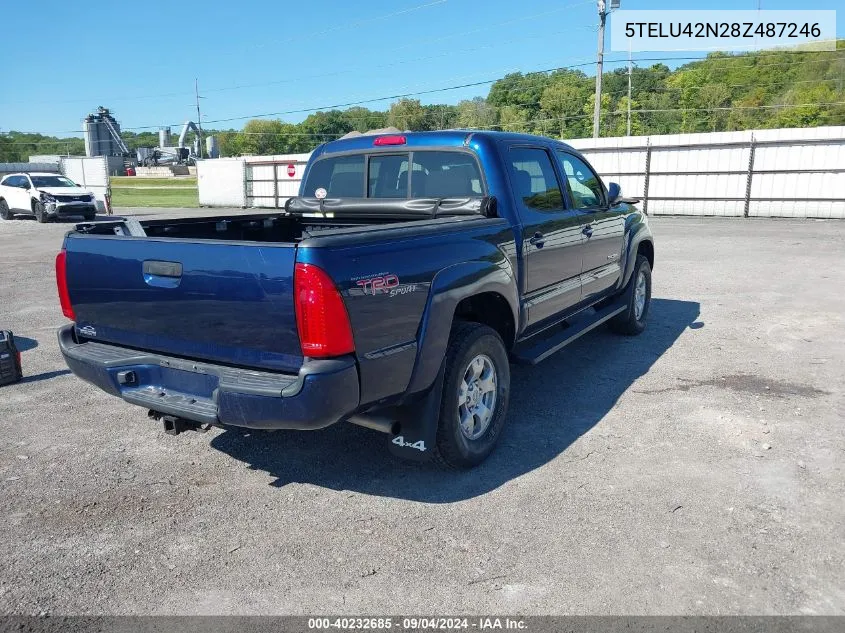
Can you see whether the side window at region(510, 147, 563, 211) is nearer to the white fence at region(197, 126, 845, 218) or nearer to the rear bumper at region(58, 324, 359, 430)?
the rear bumper at region(58, 324, 359, 430)

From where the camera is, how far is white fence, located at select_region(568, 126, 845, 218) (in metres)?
19.9

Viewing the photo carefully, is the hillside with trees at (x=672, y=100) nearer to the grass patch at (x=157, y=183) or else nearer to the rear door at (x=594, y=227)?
the grass patch at (x=157, y=183)

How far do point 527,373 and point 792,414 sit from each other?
202 cm

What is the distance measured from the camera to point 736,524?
321cm

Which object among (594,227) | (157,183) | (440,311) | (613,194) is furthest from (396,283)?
(157,183)

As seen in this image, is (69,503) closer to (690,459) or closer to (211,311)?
(211,311)

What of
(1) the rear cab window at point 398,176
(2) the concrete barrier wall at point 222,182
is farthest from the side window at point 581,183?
(2) the concrete barrier wall at point 222,182

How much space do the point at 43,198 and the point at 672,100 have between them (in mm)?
77238

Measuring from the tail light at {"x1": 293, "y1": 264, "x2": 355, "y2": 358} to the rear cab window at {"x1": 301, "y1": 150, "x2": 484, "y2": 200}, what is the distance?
1754 millimetres

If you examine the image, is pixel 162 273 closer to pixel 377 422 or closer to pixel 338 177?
pixel 377 422

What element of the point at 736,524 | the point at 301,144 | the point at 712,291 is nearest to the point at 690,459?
the point at 736,524

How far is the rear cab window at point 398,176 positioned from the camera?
14.4 feet

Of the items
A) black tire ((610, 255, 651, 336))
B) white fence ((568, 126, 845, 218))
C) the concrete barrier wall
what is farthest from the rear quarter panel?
the concrete barrier wall

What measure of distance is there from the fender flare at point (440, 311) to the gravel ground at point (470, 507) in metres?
0.72
